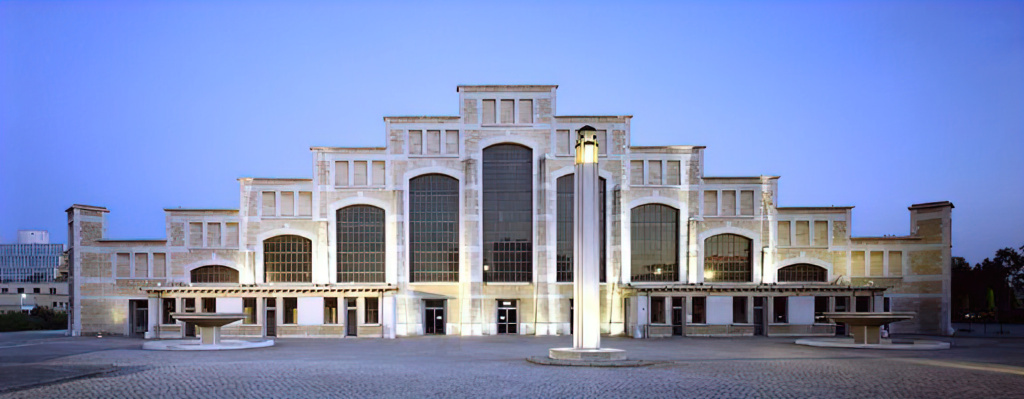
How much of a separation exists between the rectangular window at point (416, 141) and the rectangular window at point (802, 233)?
26.2 m

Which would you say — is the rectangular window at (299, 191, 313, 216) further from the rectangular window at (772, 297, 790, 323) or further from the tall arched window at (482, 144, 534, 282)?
the rectangular window at (772, 297, 790, 323)

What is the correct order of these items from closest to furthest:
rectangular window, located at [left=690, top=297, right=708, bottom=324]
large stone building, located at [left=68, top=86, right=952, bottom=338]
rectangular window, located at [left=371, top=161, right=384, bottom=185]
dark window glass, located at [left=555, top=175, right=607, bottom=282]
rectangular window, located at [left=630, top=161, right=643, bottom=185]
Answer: rectangular window, located at [left=690, top=297, right=708, bottom=324] < large stone building, located at [left=68, top=86, right=952, bottom=338] < dark window glass, located at [left=555, top=175, right=607, bottom=282] < rectangular window, located at [left=371, top=161, right=384, bottom=185] < rectangular window, located at [left=630, top=161, right=643, bottom=185]

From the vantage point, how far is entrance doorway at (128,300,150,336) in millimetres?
54438

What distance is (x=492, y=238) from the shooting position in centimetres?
5491

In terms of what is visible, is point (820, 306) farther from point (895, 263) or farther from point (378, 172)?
point (378, 172)

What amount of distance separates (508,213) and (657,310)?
11.7 metres

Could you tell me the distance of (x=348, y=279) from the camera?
5456cm

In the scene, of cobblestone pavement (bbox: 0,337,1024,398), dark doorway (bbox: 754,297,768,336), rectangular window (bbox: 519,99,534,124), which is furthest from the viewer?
rectangular window (bbox: 519,99,534,124)

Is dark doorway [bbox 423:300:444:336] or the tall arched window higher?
the tall arched window

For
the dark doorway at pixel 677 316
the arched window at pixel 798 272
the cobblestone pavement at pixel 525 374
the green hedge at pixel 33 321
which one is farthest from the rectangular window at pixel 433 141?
the green hedge at pixel 33 321

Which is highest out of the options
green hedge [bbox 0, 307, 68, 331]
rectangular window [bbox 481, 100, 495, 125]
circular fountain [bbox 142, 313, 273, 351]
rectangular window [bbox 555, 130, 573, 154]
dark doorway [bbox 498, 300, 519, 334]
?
rectangular window [bbox 481, 100, 495, 125]

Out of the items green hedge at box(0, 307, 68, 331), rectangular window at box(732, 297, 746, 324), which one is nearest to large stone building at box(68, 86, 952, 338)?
rectangular window at box(732, 297, 746, 324)

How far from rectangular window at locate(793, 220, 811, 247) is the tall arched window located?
59.8 feet

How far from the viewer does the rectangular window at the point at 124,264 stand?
54656 mm
